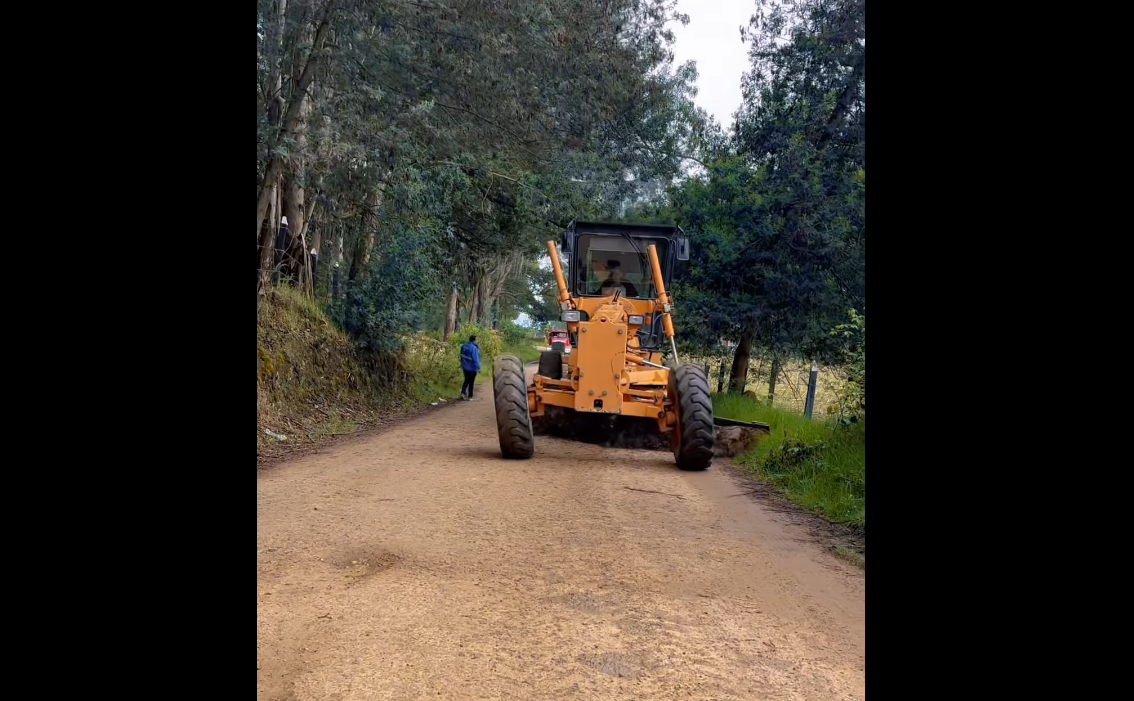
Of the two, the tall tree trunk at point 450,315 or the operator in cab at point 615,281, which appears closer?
the operator in cab at point 615,281

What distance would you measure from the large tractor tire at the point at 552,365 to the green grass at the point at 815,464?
2.42m

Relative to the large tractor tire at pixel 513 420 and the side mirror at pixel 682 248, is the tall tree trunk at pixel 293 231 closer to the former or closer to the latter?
the large tractor tire at pixel 513 420

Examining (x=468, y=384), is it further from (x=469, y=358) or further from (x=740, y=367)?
(x=740, y=367)

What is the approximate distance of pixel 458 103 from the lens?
39.0ft

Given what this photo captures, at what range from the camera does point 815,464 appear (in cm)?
771

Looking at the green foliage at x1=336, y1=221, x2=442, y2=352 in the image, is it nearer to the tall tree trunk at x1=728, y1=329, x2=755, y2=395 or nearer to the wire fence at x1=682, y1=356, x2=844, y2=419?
the wire fence at x1=682, y1=356, x2=844, y2=419

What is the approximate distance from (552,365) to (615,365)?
153 centimetres

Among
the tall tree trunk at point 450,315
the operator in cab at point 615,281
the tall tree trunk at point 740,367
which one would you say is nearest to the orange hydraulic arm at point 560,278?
the operator in cab at point 615,281

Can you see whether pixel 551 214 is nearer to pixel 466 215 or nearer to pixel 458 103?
pixel 466 215

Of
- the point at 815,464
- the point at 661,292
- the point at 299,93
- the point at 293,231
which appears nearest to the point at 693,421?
the point at 815,464

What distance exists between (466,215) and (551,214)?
1.67 m

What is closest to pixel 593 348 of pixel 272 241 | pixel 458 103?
pixel 458 103

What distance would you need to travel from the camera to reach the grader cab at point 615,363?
841 cm

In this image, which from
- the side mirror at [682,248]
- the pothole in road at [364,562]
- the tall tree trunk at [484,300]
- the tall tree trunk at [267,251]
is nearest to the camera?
the pothole in road at [364,562]
